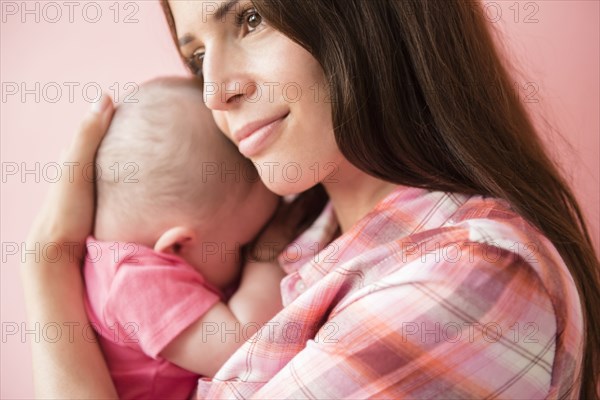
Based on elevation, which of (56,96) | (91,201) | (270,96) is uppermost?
(270,96)

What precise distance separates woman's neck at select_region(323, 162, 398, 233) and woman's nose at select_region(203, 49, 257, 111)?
0.82 feet

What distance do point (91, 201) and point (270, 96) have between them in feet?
1.54

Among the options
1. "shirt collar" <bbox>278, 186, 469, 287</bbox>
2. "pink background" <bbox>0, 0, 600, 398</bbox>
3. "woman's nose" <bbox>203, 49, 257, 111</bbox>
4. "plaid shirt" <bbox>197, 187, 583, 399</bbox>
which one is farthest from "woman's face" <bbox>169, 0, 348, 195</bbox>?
"pink background" <bbox>0, 0, 600, 398</bbox>

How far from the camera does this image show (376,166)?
1004 millimetres

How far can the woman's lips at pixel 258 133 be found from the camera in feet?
3.38

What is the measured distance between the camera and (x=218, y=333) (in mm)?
1116

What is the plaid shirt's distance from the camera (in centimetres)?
76

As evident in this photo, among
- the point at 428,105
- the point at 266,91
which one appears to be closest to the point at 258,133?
the point at 266,91

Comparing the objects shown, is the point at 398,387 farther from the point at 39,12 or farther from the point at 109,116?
the point at 39,12

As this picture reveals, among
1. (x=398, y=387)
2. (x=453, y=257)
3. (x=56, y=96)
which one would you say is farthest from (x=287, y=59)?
(x=56, y=96)

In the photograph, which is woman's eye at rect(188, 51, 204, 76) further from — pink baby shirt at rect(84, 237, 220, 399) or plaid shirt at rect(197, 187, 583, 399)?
plaid shirt at rect(197, 187, 583, 399)

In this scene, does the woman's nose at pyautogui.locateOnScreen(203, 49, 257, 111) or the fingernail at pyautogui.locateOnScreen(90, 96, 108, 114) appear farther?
the fingernail at pyautogui.locateOnScreen(90, 96, 108, 114)

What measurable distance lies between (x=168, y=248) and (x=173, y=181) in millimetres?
134

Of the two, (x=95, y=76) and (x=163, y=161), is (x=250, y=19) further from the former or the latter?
(x=95, y=76)
